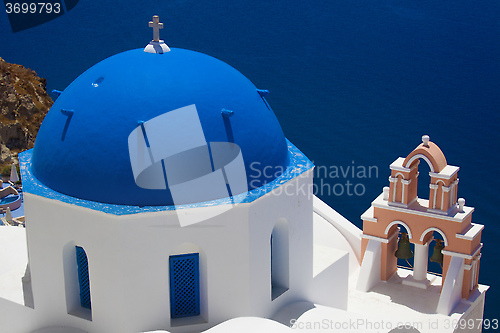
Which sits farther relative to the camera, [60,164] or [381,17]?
[381,17]

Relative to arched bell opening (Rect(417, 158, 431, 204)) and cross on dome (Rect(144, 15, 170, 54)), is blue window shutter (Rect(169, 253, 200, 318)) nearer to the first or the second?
cross on dome (Rect(144, 15, 170, 54))

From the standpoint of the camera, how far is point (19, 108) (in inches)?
1549

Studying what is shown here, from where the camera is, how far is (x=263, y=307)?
12.0 meters

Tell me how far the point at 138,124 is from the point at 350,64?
36.0 metres

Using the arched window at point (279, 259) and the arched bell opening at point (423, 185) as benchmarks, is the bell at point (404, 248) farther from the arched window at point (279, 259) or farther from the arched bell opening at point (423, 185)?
the arched bell opening at point (423, 185)

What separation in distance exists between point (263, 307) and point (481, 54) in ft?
129

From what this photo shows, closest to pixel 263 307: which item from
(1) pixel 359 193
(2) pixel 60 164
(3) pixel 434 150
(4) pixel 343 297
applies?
(4) pixel 343 297

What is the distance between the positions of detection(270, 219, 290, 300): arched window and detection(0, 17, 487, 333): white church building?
1.0 inches

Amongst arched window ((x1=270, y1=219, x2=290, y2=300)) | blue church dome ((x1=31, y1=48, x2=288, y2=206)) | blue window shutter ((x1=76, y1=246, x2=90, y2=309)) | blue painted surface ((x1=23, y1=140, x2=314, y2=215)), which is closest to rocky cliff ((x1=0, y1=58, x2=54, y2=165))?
blue painted surface ((x1=23, y1=140, x2=314, y2=215))

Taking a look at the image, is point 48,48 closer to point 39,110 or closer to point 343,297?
point 39,110

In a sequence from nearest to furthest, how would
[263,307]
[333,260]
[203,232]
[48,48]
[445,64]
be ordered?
[203,232] < [263,307] < [333,260] < [445,64] < [48,48]

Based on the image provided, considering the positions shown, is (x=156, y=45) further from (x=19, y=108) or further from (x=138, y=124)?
(x=19, y=108)

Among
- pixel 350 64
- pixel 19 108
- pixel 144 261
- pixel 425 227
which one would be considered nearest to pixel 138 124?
pixel 144 261

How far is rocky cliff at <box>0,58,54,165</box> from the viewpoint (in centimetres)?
3780
